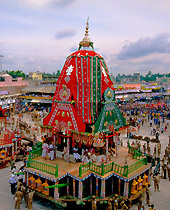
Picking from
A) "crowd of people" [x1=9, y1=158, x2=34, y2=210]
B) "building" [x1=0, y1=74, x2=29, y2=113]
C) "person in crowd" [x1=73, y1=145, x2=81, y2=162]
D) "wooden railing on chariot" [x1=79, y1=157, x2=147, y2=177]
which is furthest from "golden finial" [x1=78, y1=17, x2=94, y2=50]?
"building" [x1=0, y1=74, x2=29, y2=113]

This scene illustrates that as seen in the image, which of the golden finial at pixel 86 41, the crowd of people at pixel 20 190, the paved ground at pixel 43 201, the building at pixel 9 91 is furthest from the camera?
the building at pixel 9 91

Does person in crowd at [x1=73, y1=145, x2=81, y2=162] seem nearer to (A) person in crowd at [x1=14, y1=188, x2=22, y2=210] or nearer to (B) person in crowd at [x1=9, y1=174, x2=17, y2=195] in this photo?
(A) person in crowd at [x1=14, y1=188, x2=22, y2=210]

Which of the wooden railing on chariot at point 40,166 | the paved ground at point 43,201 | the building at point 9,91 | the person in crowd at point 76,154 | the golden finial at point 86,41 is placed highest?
the golden finial at point 86,41

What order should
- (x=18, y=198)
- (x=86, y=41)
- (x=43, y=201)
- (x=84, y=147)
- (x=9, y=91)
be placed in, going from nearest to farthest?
(x=18, y=198), (x=43, y=201), (x=84, y=147), (x=86, y=41), (x=9, y=91)

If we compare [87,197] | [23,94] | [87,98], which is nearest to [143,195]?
[87,197]

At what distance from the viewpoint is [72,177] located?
11523 mm

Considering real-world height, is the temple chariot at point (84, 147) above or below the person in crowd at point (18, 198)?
above

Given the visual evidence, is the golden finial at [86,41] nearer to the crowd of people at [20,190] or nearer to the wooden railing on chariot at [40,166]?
the wooden railing on chariot at [40,166]

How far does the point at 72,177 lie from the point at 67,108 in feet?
12.7

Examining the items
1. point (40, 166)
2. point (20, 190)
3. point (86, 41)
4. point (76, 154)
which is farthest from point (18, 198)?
point (86, 41)

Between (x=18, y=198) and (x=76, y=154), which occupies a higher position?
(x=76, y=154)

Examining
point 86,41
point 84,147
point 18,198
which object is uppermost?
point 86,41

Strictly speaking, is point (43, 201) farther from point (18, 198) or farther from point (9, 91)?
point (9, 91)

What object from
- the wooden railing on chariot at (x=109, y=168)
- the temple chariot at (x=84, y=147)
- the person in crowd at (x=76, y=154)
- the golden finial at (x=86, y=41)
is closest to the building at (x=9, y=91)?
the golden finial at (x=86, y=41)
